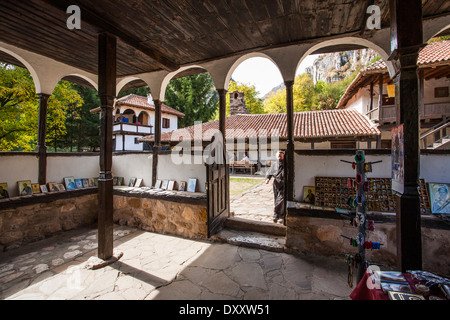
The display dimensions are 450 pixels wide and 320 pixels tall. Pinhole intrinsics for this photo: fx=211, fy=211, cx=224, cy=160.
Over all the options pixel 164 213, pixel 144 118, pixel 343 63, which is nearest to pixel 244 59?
pixel 164 213

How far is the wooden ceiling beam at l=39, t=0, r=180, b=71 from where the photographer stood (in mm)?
2826

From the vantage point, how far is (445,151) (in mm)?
3100

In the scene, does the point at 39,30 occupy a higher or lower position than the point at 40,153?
higher

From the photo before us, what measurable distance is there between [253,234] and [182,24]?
3.95m

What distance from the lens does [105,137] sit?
336 cm

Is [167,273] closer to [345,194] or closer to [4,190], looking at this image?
[345,194]

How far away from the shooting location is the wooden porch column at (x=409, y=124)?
1.93 meters

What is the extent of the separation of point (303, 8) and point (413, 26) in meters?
1.55

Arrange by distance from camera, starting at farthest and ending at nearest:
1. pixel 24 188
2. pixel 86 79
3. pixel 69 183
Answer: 1. pixel 86 79
2. pixel 69 183
3. pixel 24 188

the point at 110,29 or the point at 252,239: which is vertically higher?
the point at 110,29

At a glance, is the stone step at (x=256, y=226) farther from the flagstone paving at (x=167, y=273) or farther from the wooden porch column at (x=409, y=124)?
the wooden porch column at (x=409, y=124)

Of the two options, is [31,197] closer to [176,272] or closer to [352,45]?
[176,272]

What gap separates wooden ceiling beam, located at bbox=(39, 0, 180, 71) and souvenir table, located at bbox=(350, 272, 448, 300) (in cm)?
443
